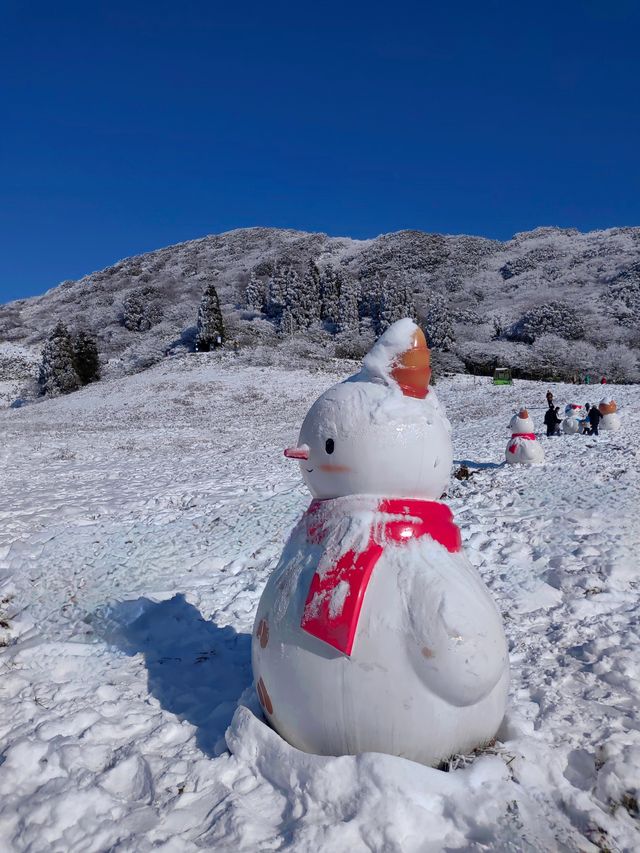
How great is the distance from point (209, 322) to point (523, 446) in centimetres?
3515

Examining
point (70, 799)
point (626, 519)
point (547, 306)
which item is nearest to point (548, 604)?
point (626, 519)

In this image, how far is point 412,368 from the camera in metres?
3.02

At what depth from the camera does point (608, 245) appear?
75.4m

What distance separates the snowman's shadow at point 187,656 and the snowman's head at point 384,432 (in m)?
1.61

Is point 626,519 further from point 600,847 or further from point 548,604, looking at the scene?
point 600,847

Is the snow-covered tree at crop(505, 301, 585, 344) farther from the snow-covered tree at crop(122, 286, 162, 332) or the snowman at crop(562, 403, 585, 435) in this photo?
the snow-covered tree at crop(122, 286, 162, 332)

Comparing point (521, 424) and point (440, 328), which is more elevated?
point (440, 328)

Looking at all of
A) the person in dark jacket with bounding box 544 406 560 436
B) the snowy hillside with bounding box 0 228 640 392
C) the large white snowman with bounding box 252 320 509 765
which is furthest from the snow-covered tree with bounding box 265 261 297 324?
the large white snowman with bounding box 252 320 509 765

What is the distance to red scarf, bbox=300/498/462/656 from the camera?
2645 mm

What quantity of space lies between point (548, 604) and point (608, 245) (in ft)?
273

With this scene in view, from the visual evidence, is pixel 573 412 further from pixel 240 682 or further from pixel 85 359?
pixel 85 359

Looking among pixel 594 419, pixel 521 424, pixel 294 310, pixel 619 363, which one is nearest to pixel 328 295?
pixel 294 310

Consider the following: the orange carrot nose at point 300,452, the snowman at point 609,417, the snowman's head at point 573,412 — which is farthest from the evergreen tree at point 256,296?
the orange carrot nose at point 300,452

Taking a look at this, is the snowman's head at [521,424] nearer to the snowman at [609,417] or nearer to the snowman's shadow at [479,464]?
the snowman's shadow at [479,464]
